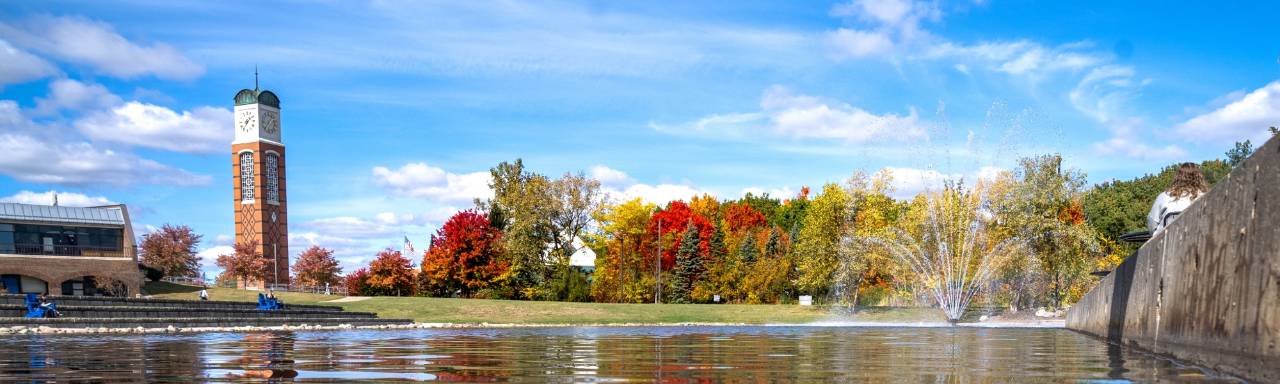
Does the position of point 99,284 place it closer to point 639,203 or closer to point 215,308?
point 215,308

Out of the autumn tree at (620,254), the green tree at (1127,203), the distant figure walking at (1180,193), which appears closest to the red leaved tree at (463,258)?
the autumn tree at (620,254)

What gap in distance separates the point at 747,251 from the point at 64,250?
1893 inches

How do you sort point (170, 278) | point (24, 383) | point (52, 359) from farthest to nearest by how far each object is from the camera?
point (170, 278) < point (52, 359) < point (24, 383)

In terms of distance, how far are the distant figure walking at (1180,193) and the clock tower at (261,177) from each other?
105925 millimetres

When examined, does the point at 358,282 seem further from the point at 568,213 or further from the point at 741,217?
the point at 741,217

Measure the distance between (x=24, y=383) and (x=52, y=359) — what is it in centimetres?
422

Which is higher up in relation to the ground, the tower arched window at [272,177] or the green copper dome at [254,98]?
the green copper dome at [254,98]

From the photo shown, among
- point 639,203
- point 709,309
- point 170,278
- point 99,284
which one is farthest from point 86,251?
point 709,309

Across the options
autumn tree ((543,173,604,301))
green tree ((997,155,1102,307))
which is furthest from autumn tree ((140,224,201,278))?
green tree ((997,155,1102,307))

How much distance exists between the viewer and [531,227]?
69.2m

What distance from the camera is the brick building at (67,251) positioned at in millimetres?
59969

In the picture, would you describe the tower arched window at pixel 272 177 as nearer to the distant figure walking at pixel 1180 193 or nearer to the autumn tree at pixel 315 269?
the autumn tree at pixel 315 269

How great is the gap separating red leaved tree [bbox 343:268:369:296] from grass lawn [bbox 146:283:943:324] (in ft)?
49.1

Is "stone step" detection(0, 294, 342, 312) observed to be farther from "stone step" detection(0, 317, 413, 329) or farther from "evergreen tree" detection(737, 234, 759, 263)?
"evergreen tree" detection(737, 234, 759, 263)
